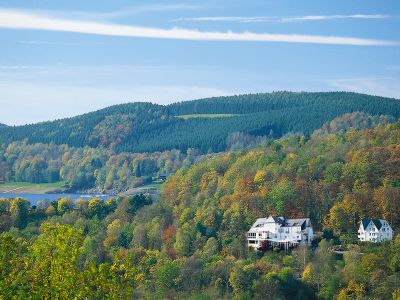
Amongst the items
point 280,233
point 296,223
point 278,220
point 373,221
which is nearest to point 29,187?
point 278,220

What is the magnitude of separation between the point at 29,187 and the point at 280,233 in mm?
91585

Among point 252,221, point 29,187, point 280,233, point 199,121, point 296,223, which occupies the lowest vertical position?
point 280,233

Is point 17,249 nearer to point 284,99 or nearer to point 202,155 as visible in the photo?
point 202,155

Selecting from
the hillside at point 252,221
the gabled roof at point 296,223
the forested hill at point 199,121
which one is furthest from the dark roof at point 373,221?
the forested hill at point 199,121

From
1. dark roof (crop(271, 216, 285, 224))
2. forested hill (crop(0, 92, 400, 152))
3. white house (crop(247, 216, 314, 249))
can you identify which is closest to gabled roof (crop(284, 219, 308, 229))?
white house (crop(247, 216, 314, 249))

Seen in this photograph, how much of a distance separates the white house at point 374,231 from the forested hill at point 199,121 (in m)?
77.7

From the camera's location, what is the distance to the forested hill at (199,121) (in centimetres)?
14425

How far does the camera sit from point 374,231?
5481 cm

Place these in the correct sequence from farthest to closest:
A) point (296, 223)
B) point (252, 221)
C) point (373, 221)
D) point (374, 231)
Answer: point (252, 221)
point (296, 223)
point (373, 221)
point (374, 231)

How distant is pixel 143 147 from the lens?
528 feet

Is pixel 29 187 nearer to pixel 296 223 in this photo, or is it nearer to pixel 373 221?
pixel 296 223

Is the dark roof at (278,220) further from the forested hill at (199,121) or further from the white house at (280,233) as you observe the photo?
the forested hill at (199,121)

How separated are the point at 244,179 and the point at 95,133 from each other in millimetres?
105915

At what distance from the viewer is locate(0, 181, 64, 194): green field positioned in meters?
139
